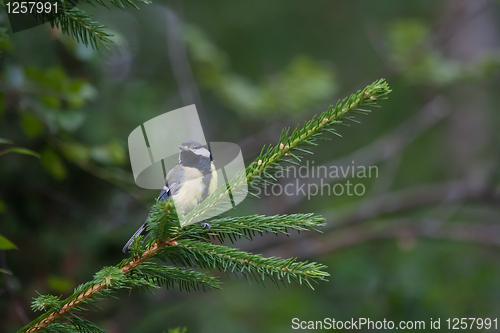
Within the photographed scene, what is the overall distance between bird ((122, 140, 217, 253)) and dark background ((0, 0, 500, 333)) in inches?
27.3

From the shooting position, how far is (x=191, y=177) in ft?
4.68

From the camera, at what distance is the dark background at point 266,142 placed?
7.04 ft

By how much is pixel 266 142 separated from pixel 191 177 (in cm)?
219

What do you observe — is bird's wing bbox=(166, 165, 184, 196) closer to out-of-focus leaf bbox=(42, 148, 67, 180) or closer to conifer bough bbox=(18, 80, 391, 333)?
conifer bough bbox=(18, 80, 391, 333)

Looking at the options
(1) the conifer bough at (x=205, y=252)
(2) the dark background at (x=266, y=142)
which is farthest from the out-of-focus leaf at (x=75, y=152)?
(1) the conifer bough at (x=205, y=252)

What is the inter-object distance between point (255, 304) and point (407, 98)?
165 inches

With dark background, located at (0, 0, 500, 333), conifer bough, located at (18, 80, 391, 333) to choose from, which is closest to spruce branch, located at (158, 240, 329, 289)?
conifer bough, located at (18, 80, 391, 333)

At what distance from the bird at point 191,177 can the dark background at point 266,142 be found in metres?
0.69

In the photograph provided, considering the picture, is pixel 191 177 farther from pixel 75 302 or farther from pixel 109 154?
pixel 109 154

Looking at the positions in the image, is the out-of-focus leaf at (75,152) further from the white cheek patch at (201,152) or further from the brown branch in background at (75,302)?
the brown branch in background at (75,302)

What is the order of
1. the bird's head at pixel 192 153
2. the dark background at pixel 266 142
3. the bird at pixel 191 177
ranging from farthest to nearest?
the dark background at pixel 266 142 → the bird's head at pixel 192 153 → the bird at pixel 191 177

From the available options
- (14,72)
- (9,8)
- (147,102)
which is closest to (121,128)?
(147,102)

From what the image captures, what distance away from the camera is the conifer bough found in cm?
85

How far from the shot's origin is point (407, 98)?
19.9ft
